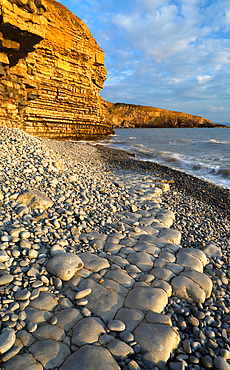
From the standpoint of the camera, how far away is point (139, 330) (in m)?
2.19

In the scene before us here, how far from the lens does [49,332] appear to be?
6.68 feet

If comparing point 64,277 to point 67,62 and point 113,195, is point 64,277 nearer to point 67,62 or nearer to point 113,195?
point 113,195

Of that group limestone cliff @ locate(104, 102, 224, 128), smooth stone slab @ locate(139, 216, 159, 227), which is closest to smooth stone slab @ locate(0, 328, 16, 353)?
smooth stone slab @ locate(139, 216, 159, 227)

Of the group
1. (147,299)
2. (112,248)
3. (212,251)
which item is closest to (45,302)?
(147,299)

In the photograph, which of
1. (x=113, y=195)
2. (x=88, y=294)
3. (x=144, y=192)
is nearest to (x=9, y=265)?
(x=88, y=294)

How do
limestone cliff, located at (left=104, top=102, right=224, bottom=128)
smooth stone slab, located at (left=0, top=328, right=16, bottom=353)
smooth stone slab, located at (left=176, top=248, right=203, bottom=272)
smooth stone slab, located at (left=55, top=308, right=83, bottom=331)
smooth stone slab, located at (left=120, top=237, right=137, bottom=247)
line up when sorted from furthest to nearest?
limestone cliff, located at (left=104, top=102, right=224, bottom=128), smooth stone slab, located at (left=120, top=237, right=137, bottom=247), smooth stone slab, located at (left=176, top=248, right=203, bottom=272), smooth stone slab, located at (left=55, top=308, right=83, bottom=331), smooth stone slab, located at (left=0, top=328, right=16, bottom=353)

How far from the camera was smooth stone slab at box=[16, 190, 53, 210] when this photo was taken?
14.2 ft

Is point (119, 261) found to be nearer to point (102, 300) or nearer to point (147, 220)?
point (102, 300)

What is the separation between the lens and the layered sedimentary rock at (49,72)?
8.83 meters

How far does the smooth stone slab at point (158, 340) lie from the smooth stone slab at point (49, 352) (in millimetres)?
816

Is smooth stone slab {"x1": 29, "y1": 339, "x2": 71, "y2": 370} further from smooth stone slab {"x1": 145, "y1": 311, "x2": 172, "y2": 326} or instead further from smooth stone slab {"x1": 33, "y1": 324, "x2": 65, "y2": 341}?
smooth stone slab {"x1": 145, "y1": 311, "x2": 172, "y2": 326}

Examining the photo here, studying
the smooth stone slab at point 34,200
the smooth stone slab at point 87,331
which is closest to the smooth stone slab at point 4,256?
the smooth stone slab at point 87,331

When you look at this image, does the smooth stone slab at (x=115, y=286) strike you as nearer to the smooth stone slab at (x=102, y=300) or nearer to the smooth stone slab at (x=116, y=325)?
the smooth stone slab at (x=102, y=300)

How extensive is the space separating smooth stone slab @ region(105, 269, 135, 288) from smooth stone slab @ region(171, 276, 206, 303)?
69cm
